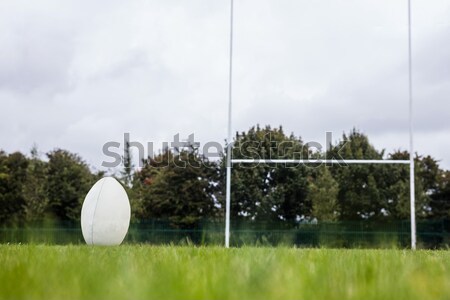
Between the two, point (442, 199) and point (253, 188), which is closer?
point (253, 188)

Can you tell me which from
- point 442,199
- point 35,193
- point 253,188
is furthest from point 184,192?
point 442,199

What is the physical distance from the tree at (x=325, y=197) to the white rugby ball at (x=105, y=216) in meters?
9.52

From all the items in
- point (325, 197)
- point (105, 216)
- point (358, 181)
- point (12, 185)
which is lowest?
point (105, 216)

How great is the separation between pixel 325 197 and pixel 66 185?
7882 mm

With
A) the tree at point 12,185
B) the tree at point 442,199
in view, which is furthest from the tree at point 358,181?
Result: the tree at point 12,185

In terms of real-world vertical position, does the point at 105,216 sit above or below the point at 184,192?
below

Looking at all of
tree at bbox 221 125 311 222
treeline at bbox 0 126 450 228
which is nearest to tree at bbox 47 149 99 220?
treeline at bbox 0 126 450 228

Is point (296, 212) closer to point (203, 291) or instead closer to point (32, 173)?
point (32, 173)

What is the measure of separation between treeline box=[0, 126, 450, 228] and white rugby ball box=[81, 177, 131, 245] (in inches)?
321

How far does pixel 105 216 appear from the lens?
7.78m

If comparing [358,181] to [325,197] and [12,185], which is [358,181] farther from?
[12,185]

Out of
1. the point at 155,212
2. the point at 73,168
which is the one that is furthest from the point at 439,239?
the point at 73,168

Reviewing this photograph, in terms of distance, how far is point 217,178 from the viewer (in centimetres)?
1739

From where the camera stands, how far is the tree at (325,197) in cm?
1664
